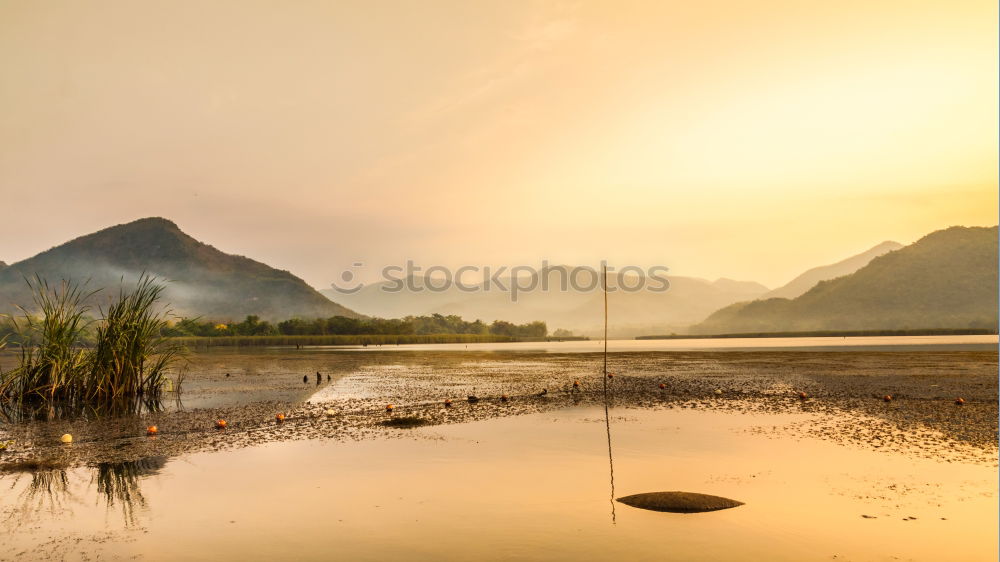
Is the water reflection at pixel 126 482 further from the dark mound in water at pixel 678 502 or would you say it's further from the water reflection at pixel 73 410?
the water reflection at pixel 73 410

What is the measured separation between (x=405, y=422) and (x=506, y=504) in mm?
9389

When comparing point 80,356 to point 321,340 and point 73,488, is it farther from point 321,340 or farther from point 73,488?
point 321,340

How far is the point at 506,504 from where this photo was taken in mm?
10031

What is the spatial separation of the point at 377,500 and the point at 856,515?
7.80 meters

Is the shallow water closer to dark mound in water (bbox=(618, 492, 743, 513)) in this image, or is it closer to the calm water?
dark mound in water (bbox=(618, 492, 743, 513))

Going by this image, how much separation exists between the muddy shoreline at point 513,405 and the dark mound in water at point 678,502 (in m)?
6.77

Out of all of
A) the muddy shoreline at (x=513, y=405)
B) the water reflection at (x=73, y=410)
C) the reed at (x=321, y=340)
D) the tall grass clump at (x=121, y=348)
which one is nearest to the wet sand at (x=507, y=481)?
the muddy shoreline at (x=513, y=405)

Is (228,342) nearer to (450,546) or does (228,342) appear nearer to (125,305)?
(125,305)

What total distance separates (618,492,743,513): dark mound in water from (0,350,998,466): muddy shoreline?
6768 millimetres

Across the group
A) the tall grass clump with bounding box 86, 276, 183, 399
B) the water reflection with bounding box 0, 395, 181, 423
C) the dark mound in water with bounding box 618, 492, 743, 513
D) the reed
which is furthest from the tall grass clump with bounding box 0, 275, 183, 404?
the reed

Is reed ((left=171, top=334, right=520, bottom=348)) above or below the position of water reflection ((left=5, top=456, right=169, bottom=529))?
below

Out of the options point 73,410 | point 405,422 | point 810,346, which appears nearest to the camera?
point 405,422

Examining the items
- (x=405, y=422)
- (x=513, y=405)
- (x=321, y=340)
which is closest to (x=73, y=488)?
(x=405, y=422)

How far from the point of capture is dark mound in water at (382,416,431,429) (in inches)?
727
